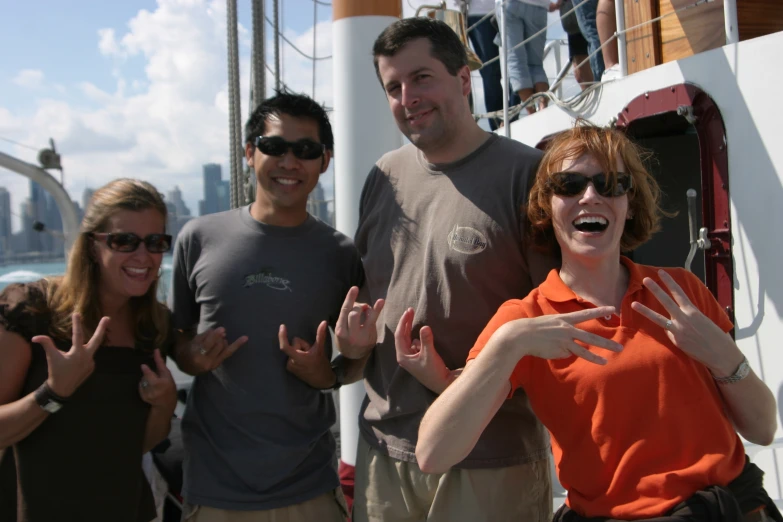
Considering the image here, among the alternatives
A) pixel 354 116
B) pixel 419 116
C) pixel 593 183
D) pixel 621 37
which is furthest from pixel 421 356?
pixel 621 37

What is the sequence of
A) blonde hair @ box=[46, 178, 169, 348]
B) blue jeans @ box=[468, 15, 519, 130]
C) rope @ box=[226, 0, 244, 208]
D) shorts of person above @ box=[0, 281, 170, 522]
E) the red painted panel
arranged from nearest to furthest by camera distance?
shorts of person above @ box=[0, 281, 170, 522]
blonde hair @ box=[46, 178, 169, 348]
the red painted panel
rope @ box=[226, 0, 244, 208]
blue jeans @ box=[468, 15, 519, 130]

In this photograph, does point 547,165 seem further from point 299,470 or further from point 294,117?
point 299,470

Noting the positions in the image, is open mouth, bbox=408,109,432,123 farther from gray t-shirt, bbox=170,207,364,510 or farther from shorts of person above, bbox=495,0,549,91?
shorts of person above, bbox=495,0,549,91

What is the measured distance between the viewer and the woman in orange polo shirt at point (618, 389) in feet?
5.03

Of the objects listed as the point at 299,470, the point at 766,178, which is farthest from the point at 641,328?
the point at 766,178

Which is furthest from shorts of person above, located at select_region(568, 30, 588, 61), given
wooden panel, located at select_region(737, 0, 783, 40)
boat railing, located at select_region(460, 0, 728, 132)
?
wooden panel, located at select_region(737, 0, 783, 40)

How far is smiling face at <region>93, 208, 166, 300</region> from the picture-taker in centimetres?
216

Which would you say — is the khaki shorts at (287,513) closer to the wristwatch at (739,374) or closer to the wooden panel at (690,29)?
the wristwatch at (739,374)

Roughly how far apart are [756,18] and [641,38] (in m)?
0.64

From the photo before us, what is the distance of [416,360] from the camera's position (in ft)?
6.21

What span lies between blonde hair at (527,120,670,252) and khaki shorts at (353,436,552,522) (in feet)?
2.31

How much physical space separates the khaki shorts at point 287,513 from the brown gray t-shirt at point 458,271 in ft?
1.06

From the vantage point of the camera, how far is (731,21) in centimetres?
332

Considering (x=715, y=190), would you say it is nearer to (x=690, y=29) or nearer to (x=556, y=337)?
(x=690, y=29)
